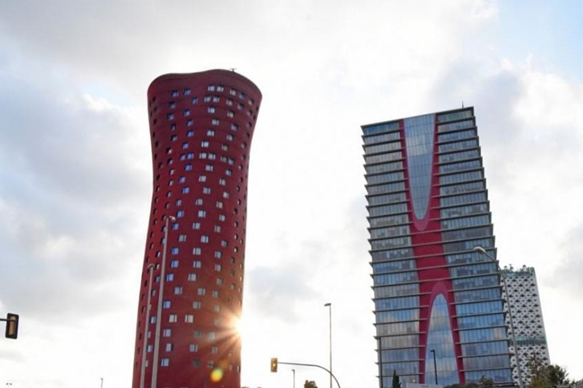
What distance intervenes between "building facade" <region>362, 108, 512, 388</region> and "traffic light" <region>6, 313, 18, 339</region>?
5182 inches

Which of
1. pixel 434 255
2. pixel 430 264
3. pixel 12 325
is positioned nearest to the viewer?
pixel 12 325

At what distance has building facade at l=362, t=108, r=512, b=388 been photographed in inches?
5733

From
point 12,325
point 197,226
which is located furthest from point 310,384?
point 12,325

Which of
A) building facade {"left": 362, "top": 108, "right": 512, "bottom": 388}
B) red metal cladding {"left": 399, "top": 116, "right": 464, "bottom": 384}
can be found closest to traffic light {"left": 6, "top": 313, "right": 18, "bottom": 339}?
building facade {"left": 362, "top": 108, "right": 512, "bottom": 388}

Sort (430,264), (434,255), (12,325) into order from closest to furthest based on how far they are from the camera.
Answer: (12,325) → (430,264) → (434,255)

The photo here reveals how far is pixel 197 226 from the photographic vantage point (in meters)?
103

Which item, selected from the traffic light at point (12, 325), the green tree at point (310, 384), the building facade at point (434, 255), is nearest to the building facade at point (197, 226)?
the green tree at point (310, 384)

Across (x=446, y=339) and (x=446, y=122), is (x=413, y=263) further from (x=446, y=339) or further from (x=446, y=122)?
(x=446, y=122)

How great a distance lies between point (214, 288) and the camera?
330 feet

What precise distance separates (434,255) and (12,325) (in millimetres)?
139210

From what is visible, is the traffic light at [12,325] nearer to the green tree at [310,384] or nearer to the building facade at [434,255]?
the green tree at [310,384]

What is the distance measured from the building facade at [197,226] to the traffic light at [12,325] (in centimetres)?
6582

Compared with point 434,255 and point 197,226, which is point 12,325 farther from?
point 434,255

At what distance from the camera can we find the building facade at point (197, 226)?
95.4 metres
